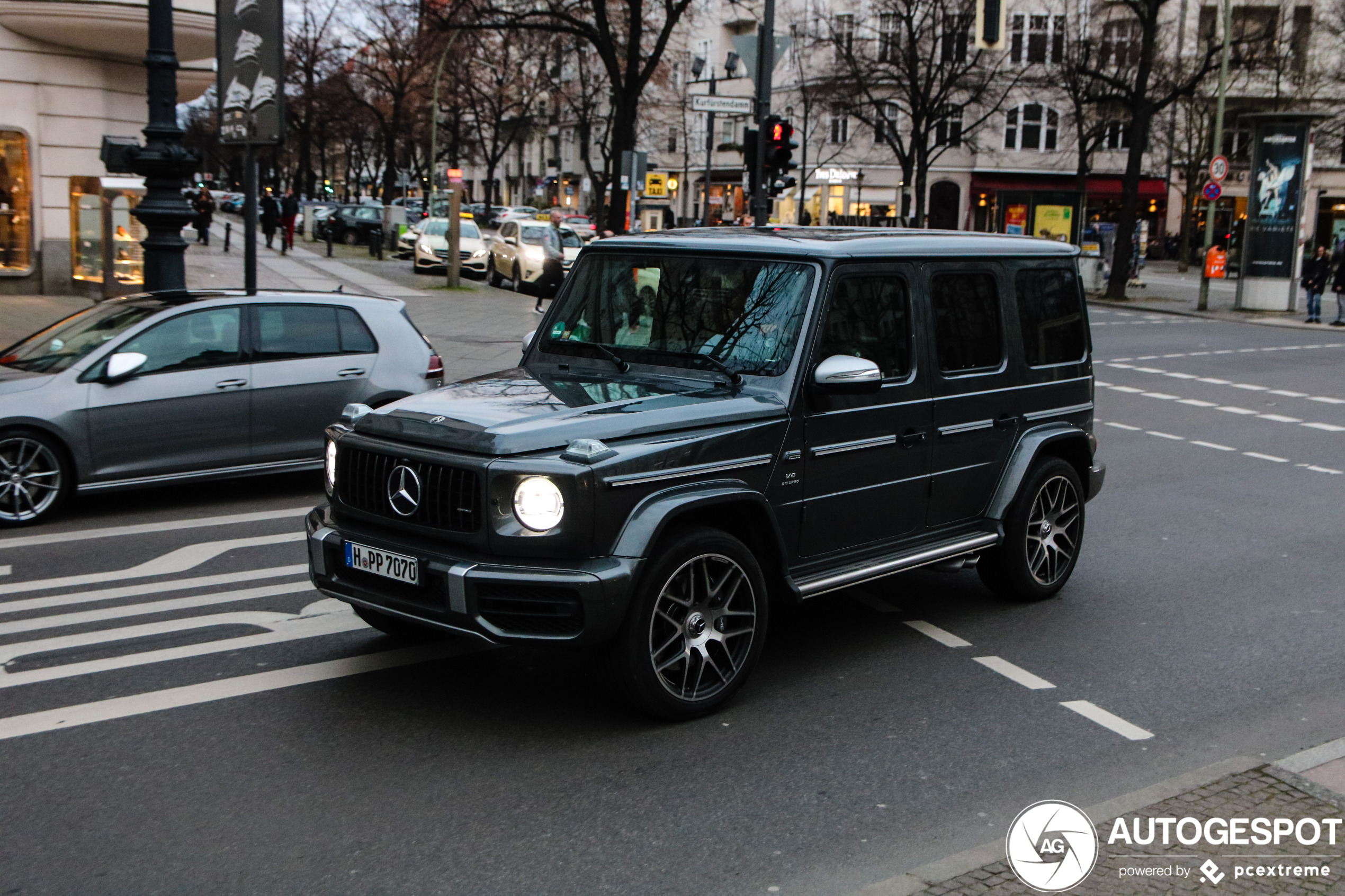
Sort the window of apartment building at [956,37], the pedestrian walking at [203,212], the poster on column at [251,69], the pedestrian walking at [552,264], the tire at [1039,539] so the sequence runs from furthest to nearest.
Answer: the window of apartment building at [956,37] < the pedestrian walking at [203,212] < the poster on column at [251,69] < the pedestrian walking at [552,264] < the tire at [1039,539]

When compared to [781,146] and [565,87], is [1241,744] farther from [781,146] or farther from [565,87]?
[565,87]

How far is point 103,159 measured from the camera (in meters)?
13.9

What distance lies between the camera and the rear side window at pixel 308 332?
9555 mm

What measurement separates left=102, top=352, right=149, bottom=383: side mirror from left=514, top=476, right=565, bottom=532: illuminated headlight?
16.7ft

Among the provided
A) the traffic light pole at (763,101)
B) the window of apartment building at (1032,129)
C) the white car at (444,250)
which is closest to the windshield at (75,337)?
the traffic light pole at (763,101)

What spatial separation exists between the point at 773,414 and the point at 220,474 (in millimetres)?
5279

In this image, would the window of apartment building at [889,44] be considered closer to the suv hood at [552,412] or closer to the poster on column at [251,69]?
the poster on column at [251,69]

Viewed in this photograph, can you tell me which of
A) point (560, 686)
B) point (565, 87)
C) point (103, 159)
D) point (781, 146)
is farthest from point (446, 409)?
point (565, 87)

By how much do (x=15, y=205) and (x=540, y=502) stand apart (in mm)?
21218

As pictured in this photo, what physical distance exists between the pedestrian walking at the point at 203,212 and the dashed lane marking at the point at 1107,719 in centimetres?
3456

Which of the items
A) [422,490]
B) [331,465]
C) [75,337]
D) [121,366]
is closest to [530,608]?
[422,490]

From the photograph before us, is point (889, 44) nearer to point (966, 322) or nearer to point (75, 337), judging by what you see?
point (75, 337)

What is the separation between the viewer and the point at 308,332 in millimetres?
9781

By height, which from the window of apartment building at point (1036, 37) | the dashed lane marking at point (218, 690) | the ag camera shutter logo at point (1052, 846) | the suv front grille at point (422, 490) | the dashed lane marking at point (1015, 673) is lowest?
the dashed lane marking at point (218, 690)
